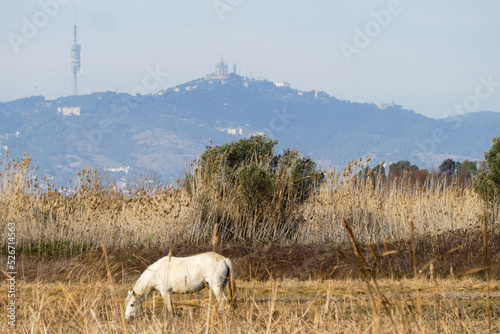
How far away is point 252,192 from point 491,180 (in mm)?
5403

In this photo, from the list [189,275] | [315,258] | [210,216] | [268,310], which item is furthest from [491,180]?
[268,310]

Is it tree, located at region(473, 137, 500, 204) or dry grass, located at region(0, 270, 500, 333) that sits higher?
tree, located at region(473, 137, 500, 204)

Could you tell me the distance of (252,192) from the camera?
15.0m

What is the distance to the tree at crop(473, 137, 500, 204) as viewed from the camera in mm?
14500

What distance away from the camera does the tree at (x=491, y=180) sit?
1450cm

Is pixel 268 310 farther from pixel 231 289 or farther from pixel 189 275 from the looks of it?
pixel 189 275

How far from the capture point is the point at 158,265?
6879 millimetres

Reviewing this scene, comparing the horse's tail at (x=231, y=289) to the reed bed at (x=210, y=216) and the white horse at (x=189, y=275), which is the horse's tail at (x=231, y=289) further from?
the reed bed at (x=210, y=216)

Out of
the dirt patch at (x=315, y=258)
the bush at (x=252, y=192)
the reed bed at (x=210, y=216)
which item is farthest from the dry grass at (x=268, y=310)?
the bush at (x=252, y=192)

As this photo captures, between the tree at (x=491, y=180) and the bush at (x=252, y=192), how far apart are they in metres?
3.78

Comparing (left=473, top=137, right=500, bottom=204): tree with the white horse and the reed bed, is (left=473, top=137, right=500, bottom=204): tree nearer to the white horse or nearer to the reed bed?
the reed bed

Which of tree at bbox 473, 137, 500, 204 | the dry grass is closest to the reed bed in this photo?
tree at bbox 473, 137, 500, 204

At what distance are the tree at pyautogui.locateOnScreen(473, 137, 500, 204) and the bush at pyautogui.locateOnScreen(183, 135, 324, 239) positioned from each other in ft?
12.4

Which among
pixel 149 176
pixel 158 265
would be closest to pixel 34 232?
pixel 149 176
